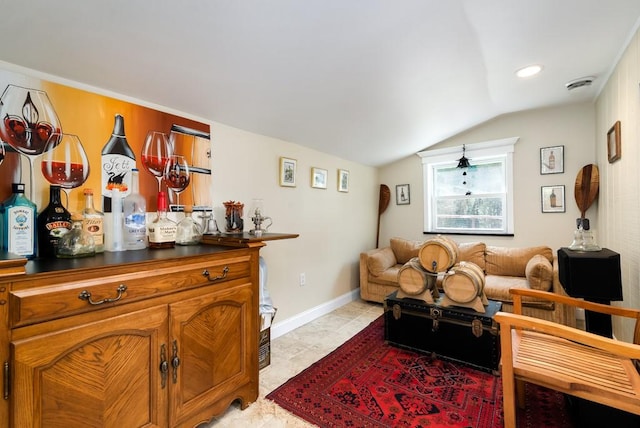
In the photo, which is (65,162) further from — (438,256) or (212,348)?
(438,256)

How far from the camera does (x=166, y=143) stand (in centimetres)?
191

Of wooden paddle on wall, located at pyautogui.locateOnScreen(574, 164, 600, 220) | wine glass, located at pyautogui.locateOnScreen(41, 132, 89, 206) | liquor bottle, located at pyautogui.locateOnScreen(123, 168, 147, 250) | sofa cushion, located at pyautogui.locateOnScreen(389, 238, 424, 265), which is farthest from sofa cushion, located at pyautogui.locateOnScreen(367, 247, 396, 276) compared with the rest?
wine glass, located at pyautogui.locateOnScreen(41, 132, 89, 206)

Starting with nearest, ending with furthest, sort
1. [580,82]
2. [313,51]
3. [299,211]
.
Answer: [313,51] < [580,82] < [299,211]

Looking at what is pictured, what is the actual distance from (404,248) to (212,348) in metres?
2.94

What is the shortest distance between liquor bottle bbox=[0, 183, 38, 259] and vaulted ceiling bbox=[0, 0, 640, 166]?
0.65m

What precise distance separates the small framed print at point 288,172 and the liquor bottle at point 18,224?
5.73 ft

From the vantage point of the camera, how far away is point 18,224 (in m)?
1.25

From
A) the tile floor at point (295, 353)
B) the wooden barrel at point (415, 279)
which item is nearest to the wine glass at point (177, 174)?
the tile floor at point (295, 353)

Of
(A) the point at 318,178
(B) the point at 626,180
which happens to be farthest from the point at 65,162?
(B) the point at 626,180

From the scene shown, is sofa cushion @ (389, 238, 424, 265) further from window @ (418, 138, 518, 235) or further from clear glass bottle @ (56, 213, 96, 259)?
clear glass bottle @ (56, 213, 96, 259)

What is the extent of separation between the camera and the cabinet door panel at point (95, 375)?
978 mm

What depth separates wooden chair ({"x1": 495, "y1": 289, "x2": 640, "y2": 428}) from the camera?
1.15 m

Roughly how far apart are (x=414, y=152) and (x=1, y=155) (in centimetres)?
400

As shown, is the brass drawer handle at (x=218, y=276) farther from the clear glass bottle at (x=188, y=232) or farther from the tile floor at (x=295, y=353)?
the tile floor at (x=295, y=353)
